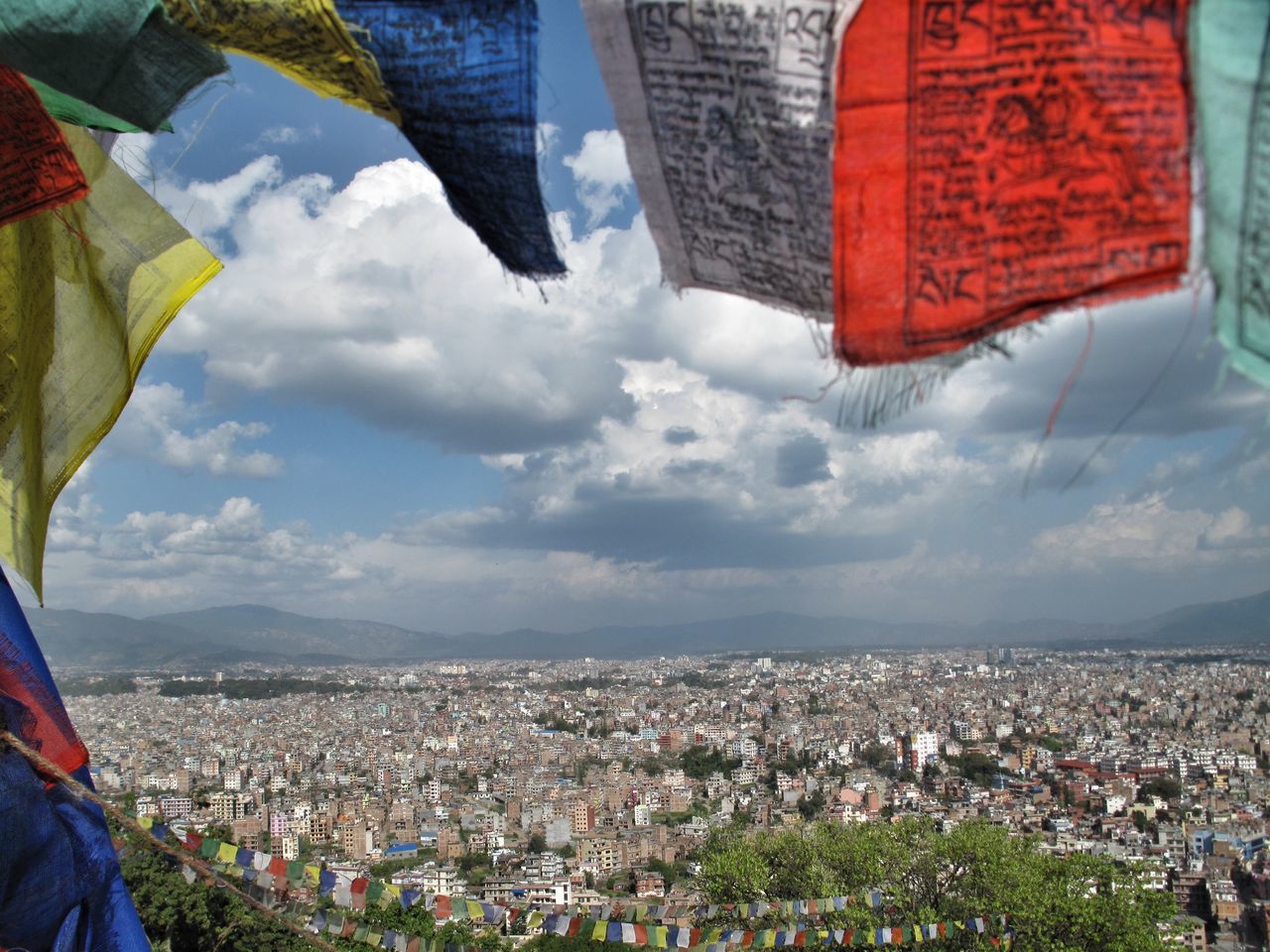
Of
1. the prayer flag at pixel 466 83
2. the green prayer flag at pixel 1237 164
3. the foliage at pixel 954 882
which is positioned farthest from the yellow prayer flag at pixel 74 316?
the foliage at pixel 954 882

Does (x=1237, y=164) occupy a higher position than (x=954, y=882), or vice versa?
(x=1237, y=164)

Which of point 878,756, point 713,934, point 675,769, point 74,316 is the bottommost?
point 675,769

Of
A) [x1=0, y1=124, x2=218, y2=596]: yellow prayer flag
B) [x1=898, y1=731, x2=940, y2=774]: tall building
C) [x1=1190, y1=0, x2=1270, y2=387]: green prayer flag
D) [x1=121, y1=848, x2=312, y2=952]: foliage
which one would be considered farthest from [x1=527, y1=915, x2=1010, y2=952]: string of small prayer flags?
[x1=898, y1=731, x2=940, y2=774]: tall building

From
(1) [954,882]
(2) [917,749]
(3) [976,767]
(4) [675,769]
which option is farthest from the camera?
(4) [675,769]

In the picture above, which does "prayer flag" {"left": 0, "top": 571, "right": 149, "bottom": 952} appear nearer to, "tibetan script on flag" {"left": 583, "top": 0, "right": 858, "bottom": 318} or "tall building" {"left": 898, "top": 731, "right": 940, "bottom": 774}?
"tibetan script on flag" {"left": 583, "top": 0, "right": 858, "bottom": 318}

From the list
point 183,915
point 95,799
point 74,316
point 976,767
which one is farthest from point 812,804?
point 74,316

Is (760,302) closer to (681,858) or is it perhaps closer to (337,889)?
(337,889)

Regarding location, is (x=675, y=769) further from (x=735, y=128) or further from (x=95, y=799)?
(x=735, y=128)
